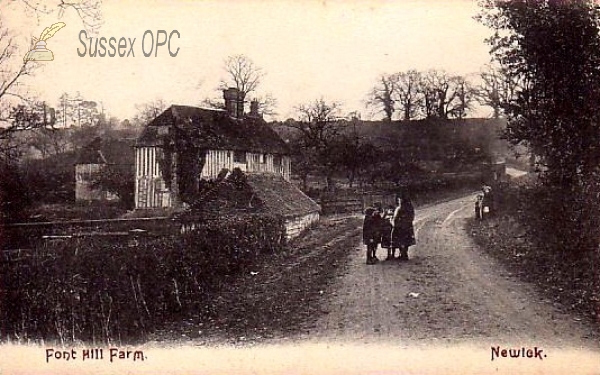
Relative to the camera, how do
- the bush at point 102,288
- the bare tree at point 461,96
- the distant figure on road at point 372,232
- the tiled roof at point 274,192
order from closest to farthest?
the bush at point 102,288
the bare tree at point 461,96
the distant figure on road at point 372,232
the tiled roof at point 274,192

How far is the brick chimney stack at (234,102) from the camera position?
384 centimetres

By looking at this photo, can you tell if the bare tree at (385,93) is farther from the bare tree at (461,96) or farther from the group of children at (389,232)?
the group of children at (389,232)

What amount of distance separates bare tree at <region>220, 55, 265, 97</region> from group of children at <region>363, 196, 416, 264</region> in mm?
1507

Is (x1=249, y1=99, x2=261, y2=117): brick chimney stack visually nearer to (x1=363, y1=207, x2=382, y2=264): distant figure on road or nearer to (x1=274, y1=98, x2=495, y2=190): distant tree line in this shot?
(x1=274, y1=98, x2=495, y2=190): distant tree line

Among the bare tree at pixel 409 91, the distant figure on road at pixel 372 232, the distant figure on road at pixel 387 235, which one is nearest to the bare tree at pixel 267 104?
the bare tree at pixel 409 91

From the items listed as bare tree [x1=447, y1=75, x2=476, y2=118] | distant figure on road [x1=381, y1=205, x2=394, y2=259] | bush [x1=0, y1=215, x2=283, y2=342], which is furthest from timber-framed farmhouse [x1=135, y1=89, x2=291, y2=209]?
bare tree [x1=447, y1=75, x2=476, y2=118]

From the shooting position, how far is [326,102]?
3852 mm

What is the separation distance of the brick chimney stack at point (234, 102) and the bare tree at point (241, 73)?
0.05 m

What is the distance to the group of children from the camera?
3.80 meters

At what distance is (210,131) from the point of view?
4.32 metres

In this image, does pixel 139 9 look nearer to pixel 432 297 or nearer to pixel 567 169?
pixel 432 297

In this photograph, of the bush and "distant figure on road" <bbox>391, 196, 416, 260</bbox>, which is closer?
the bush

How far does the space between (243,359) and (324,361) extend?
23.8 inches

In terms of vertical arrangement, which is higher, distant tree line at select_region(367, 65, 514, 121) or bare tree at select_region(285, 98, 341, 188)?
distant tree line at select_region(367, 65, 514, 121)
